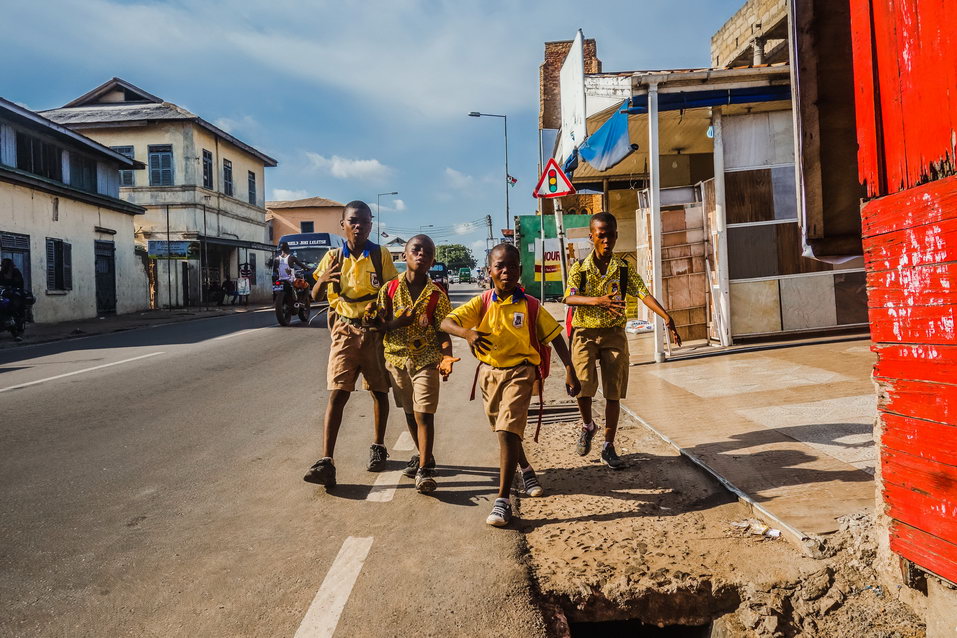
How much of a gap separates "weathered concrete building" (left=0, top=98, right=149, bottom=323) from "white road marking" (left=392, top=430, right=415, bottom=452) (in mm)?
17837

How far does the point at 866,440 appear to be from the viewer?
4.54 metres

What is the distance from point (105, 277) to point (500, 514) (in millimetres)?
24569

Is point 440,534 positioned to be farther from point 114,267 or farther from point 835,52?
point 114,267

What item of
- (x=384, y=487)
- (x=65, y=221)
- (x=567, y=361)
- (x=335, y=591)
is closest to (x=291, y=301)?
(x=65, y=221)

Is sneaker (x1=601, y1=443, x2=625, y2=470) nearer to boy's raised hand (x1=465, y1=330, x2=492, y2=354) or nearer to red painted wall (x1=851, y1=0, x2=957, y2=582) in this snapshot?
boy's raised hand (x1=465, y1=330, x2=492, y2=354)

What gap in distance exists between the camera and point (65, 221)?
71.4 feet

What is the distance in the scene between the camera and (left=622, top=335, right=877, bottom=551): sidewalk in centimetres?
359

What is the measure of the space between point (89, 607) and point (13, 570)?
0.63m

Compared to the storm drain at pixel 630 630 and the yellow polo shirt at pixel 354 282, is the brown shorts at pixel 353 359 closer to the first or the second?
the yellow polo shirt at pixel 354 282

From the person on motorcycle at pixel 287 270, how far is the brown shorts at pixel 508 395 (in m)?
12.8

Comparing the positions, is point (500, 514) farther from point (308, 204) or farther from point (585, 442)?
point (308, 204)

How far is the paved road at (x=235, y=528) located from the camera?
2.64 metres

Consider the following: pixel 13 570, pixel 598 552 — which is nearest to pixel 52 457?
pixel 13 570

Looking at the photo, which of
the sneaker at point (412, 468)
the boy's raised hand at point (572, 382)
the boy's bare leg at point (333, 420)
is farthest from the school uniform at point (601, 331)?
the boy's bare leg at point (333, 420)
